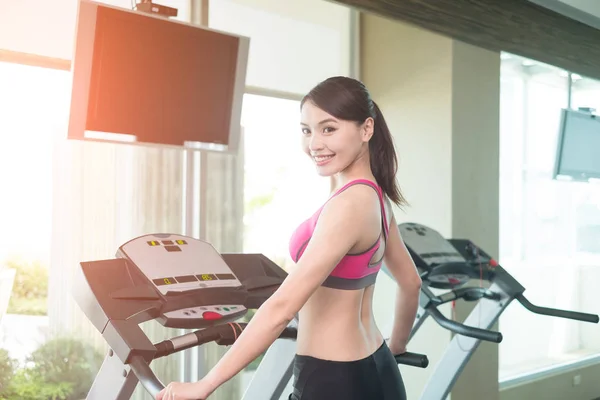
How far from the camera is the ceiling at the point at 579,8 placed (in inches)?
154

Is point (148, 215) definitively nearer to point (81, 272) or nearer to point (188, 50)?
point (188, 50)

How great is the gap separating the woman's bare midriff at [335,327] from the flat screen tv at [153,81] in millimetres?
1250

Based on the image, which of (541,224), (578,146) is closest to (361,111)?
(541,224)

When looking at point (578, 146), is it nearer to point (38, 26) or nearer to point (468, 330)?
point (468, 330)

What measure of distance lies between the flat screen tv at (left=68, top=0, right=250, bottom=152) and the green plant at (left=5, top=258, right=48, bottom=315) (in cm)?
59

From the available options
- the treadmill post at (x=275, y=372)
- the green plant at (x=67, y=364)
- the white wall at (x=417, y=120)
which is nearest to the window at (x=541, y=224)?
the white wall at (x=417, y=120)

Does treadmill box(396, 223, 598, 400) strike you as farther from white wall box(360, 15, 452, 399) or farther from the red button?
the red button

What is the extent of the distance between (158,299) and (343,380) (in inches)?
21.4

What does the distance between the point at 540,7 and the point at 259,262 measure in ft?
8.68

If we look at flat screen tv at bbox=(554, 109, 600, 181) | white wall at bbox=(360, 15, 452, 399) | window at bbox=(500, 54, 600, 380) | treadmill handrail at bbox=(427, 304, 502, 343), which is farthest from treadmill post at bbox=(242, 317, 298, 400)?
flat screen tv at bbox=(554, 109, 600, 181)

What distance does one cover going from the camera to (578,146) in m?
5.28

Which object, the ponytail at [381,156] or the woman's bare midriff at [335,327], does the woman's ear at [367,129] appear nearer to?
the ponytail at [381,156]

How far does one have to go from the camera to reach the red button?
1848 mm

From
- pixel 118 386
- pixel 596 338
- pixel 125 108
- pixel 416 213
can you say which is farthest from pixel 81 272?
pixel 596 338
